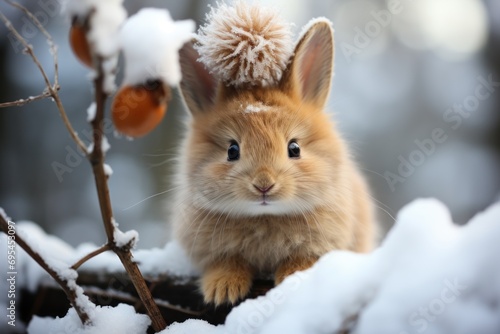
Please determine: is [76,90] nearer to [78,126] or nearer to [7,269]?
[78,126]

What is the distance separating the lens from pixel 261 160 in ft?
4.41

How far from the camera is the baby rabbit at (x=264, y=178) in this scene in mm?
1340

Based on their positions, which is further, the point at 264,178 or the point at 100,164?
the point at 264,178

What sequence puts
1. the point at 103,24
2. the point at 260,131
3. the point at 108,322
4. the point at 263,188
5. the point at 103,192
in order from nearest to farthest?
the point at 103,24
the point at 103,192
the point at 108,322
the point at 263,188
the point at 260,131

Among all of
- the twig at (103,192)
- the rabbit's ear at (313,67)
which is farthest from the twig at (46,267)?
the rabbit's ear at (313,67)

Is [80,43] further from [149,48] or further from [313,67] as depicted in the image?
[313,67]

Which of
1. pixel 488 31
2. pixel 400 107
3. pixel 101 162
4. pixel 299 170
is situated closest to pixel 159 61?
pixel 101 162

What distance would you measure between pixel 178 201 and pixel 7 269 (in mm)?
554

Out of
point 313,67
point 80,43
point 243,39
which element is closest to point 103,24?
point 80,43

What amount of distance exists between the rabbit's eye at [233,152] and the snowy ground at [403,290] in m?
0.49

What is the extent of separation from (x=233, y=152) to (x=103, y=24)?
0.75 meters

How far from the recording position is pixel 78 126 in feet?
12.3

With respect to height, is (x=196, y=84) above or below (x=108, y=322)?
above

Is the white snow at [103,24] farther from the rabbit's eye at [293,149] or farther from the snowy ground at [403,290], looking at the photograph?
the rabbit's eye at [293,149]
